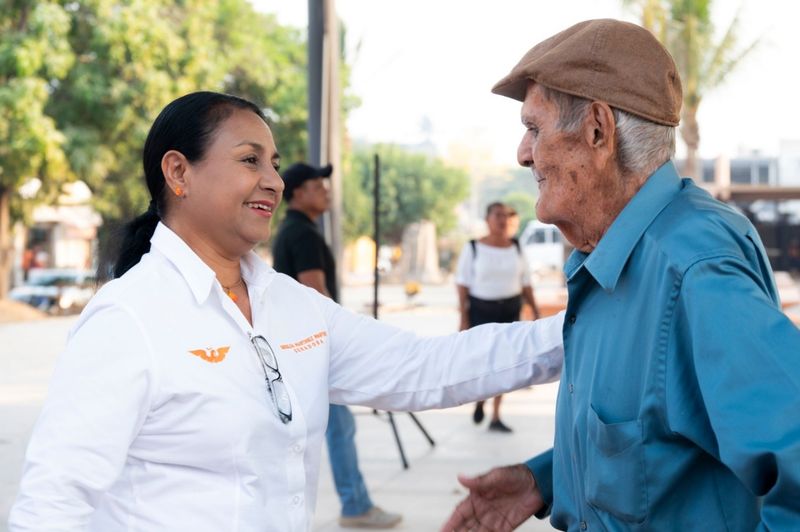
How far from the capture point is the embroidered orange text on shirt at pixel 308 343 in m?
2.30

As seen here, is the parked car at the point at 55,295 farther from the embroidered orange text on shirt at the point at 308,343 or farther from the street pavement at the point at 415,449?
the embroidered orange text on shirt at the point at 308,343

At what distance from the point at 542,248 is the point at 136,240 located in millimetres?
41684

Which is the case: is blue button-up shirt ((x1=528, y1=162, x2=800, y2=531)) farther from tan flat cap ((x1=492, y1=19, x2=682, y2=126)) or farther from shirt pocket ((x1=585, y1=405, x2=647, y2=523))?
tan flat cap ((x1=492, y1=19, x2=682, y2=126))

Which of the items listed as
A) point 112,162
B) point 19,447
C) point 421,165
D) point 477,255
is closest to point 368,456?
point 477,255

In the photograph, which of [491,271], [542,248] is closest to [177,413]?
[491,271]

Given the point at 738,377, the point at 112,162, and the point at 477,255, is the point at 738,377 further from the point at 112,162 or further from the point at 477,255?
the point at 112,162

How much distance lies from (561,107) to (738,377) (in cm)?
62

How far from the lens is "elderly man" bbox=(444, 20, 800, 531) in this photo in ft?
4.91

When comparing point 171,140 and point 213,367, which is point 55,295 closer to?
point 171,140

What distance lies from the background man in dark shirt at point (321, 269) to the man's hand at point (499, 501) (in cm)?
319

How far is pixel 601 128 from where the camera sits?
186cm

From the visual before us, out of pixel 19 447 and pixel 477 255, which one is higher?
pixel 477 255

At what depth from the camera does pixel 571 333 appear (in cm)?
198

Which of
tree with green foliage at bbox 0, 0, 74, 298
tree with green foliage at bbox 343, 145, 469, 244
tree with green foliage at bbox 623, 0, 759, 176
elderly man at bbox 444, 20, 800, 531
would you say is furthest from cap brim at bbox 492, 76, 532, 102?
tree with green foliage at bbox 343, 145, 469, 244
